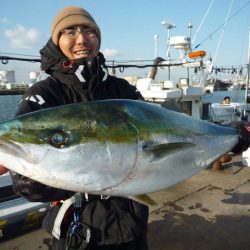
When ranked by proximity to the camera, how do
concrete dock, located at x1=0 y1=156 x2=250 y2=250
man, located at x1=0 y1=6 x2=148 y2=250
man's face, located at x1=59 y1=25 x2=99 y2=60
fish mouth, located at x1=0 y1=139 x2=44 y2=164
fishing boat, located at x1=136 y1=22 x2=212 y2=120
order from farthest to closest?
fishing boat, located at x1=136 y1=22 x2=212 y2=120 → concrete dock, located at x1=0 y1=156 x2=250 y2=250 → man's face, located at x1=59 y1=25 x2=99 y2=60 → man, located at x1=0 y1=6 x2=148 y2=250 → fish mouth, located at x1=0 y1=139 x2=44 y2=164

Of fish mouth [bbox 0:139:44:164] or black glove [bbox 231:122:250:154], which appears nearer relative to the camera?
fish mouth [bbox 0:139:44:164]

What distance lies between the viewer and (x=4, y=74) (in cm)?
5153

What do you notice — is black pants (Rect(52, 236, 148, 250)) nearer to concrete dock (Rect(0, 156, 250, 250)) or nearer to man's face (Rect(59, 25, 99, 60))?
concrete dock (Rect(0, 156, 250, 250))

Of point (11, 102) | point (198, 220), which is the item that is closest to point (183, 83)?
point (198, 220)

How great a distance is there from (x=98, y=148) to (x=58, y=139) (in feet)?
0.64

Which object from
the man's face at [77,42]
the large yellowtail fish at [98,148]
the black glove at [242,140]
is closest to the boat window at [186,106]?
the black glove at [242,140]

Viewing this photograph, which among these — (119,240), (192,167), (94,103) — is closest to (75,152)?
(94,103)

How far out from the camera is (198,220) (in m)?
4.96

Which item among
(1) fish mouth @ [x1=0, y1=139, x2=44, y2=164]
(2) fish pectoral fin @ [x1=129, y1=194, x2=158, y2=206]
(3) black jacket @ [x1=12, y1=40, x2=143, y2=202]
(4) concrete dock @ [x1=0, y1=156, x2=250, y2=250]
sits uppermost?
(3) black jacket @ [x1=12, y1=40, x2=143, y2=202]

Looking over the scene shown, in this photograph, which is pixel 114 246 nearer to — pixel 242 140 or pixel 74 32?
pixel 242 140

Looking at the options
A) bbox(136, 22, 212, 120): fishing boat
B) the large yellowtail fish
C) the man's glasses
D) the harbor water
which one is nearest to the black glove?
the large yellowtail fish

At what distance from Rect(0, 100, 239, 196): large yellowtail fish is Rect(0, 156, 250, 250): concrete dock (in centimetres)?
202

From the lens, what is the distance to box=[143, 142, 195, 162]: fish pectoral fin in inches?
58.2

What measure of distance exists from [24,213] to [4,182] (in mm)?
661
